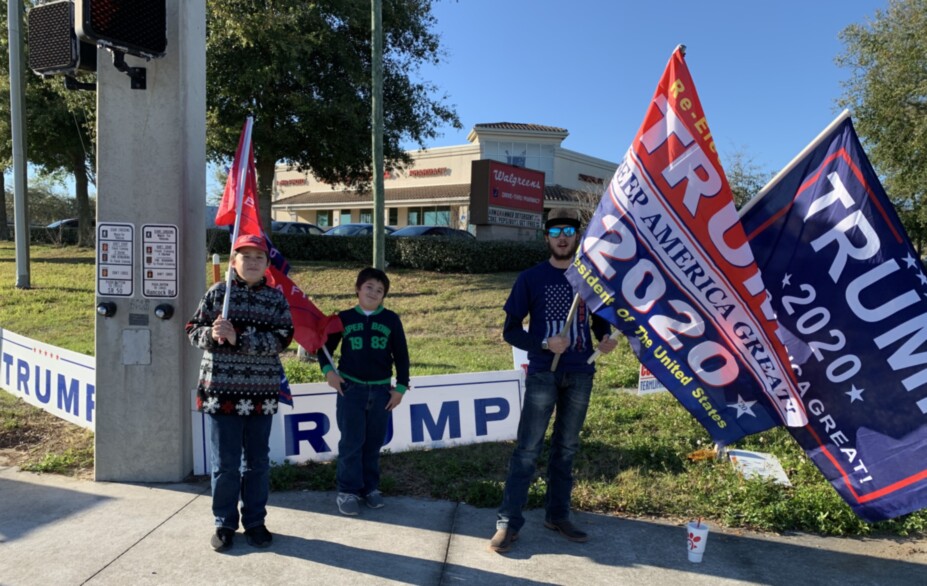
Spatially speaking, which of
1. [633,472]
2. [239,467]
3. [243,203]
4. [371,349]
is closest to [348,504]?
[239,467]

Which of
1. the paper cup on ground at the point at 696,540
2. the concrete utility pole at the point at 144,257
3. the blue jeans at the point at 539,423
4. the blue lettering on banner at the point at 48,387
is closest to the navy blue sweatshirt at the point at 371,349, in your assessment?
the blue jeans at the point at 539,423

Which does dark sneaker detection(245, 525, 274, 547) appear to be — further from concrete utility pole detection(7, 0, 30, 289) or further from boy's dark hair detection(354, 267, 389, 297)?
concrete utility pole detection(7, 0, 30, 289)

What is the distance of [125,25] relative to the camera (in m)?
4.28

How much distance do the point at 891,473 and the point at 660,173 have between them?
2096 mm

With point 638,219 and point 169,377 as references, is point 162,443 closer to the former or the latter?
point 169,377

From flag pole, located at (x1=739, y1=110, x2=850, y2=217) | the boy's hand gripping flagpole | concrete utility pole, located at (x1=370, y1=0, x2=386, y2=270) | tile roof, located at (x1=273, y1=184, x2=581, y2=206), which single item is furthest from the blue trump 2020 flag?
tile roof, located at (x1=273, y1=184, x2=581, y2=206)

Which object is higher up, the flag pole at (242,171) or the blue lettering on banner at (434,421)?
the flag pole at (242,171)

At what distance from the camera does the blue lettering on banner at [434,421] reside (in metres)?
5.48

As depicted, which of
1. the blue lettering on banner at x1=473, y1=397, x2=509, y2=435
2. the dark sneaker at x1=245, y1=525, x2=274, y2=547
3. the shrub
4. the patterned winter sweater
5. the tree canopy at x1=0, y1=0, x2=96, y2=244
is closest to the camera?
the patterned winter sweater

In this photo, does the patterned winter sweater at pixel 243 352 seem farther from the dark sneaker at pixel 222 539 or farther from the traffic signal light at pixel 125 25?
the traffic signal light at pixel 125 25

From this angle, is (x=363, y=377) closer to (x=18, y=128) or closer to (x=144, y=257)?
(x=144, y=257)

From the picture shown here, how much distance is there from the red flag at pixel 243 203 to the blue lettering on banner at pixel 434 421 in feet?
6.89

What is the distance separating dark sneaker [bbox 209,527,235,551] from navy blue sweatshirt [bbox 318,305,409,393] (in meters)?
1.09

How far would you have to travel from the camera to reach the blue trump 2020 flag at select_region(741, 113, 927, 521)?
3.59 metres
